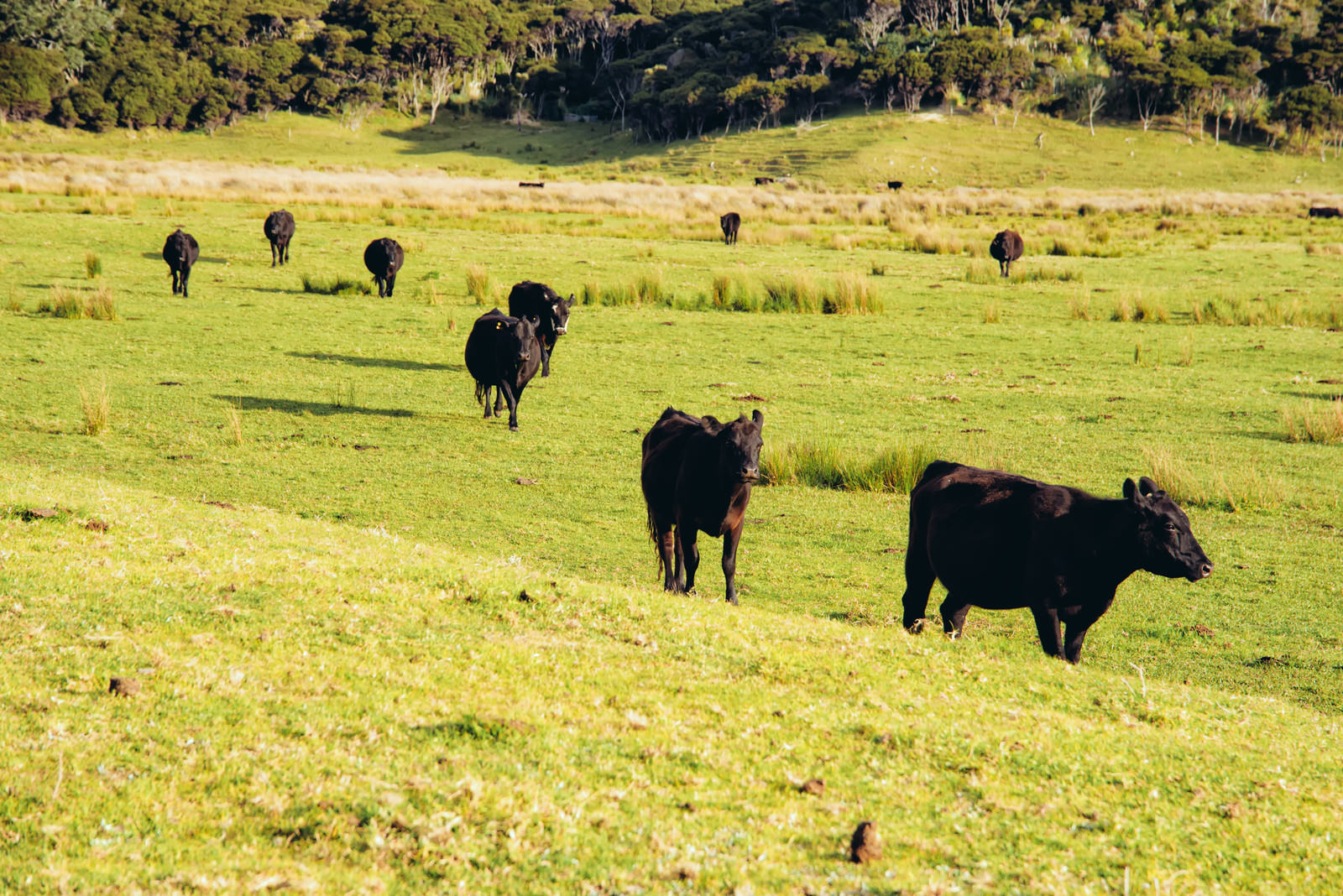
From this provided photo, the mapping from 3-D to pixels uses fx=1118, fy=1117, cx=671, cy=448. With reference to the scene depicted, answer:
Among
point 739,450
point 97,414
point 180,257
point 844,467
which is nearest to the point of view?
point 739,450

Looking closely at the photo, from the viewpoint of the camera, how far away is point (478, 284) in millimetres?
28812

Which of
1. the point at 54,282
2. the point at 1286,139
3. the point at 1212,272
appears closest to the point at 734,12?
the point at 1286,139

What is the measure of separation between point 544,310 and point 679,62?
117447 millimetres

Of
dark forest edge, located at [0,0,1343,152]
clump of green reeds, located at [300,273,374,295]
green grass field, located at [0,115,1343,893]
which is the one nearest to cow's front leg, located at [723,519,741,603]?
green grass field, located at [0,115,1343,893]

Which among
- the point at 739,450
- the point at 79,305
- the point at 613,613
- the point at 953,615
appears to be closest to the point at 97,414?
the point at 79,305

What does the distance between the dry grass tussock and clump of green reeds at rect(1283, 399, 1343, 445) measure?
3104cm

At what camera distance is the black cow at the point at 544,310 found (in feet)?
70.4

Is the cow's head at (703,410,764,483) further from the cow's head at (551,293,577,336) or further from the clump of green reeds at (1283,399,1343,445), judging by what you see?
the clump of green reeds at (1283,399,1343,445)

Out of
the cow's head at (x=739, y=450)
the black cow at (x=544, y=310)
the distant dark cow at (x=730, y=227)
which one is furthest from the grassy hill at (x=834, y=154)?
the cow's head at (x=739, y=450)

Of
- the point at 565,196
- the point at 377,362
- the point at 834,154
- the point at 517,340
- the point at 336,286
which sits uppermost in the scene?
the point at 834,154

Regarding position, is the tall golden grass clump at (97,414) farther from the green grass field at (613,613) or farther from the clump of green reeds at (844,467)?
the clump of green reeds at (844,467)

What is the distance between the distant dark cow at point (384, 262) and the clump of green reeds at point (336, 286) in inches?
18.7

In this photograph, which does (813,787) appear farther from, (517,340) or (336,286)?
(336,286)

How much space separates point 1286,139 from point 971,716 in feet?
364
